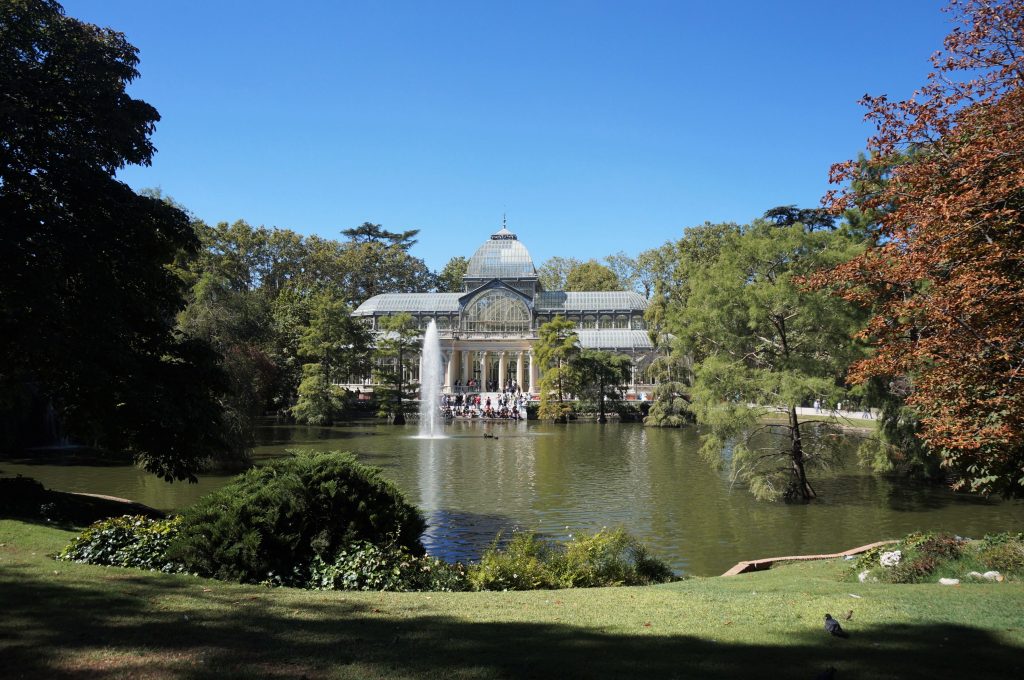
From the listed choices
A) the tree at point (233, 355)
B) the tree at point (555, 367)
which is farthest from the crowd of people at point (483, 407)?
A: the tree at point (233, 355)

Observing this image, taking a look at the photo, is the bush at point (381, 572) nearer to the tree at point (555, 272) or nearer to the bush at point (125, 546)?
the bush at point (125, 546)

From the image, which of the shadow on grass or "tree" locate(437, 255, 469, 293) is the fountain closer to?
the shadow on grass

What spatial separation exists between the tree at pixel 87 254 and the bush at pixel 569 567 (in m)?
4.93

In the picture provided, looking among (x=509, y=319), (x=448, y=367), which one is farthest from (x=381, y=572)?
(x=509, y=319)

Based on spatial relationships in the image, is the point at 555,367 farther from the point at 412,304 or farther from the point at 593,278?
the point at 593,278

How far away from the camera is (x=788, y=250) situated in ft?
63.7

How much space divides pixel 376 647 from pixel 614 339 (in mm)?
56027

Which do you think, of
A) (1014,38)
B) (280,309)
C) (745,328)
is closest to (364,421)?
(280,309)

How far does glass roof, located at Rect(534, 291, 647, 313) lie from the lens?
6362cm

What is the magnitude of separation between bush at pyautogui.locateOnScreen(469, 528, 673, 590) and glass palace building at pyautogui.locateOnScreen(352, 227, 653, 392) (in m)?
48.4

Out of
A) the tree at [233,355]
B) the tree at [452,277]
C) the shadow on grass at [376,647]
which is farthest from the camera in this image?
the tree at [452,277]

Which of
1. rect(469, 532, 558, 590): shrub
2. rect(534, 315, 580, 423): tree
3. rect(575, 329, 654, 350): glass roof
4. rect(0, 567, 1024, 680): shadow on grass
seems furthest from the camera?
rect(575, 329, 654, 350): glass roof

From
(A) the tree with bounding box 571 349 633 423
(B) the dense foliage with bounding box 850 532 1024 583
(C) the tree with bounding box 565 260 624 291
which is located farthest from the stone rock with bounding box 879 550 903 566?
(C) the tree with bounding box 565 260 624 291

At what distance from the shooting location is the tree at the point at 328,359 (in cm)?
3822
